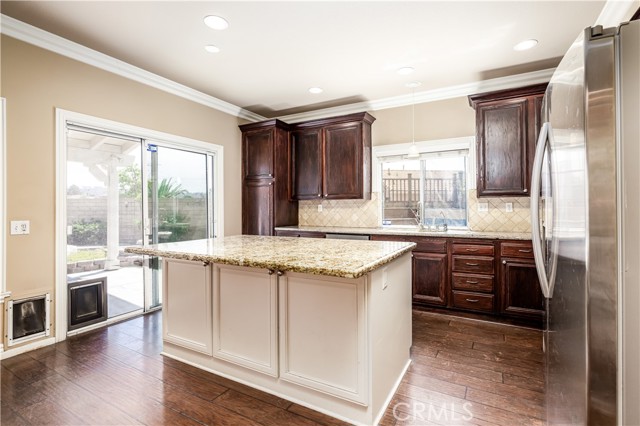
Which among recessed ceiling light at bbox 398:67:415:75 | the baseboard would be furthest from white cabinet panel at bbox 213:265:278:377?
recessed ceiling light at bbox 398:67:415:75

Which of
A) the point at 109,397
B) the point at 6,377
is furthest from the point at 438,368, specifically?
the point at 6,377

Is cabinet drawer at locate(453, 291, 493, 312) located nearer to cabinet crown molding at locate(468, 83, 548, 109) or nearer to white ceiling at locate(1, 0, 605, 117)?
cabinet crown molding at locate(468, 83, 548, 109)

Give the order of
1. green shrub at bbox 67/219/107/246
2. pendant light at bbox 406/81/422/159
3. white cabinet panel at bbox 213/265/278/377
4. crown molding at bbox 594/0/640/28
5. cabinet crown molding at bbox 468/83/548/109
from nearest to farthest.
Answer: white cabinet panel at bbox 213/265/278/377 → crown molding at bbox 594/0/640/28 → green shrub at bbox 67/219/107/246 → cabinet crown molding at bbox 468/83/548/109 → pendant light at bbox 406/81/422/159

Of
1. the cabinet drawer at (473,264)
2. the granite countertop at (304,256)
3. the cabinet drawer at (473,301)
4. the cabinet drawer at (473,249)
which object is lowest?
the cabinet drawer at (473,301)

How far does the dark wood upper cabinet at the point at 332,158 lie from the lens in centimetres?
436

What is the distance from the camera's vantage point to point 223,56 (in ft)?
10.2

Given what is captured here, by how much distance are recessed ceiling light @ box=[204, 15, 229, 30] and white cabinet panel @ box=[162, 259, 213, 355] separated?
190cm

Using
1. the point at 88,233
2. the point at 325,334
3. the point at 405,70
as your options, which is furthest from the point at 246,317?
the point at 405,70

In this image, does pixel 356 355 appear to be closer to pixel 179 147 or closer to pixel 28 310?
pixel 28 310

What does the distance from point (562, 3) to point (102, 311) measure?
4828 millimetres

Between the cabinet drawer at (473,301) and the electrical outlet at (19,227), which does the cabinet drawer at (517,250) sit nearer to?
the cabinet drawer at (473,301)

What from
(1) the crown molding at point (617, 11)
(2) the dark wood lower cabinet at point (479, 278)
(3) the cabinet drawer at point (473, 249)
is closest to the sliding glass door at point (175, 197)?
(2) the dark wood lower cabinet at point (479, 278)

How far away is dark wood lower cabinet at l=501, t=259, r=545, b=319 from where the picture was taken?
310cm

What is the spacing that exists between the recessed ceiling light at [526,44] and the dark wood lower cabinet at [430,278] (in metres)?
2.13
